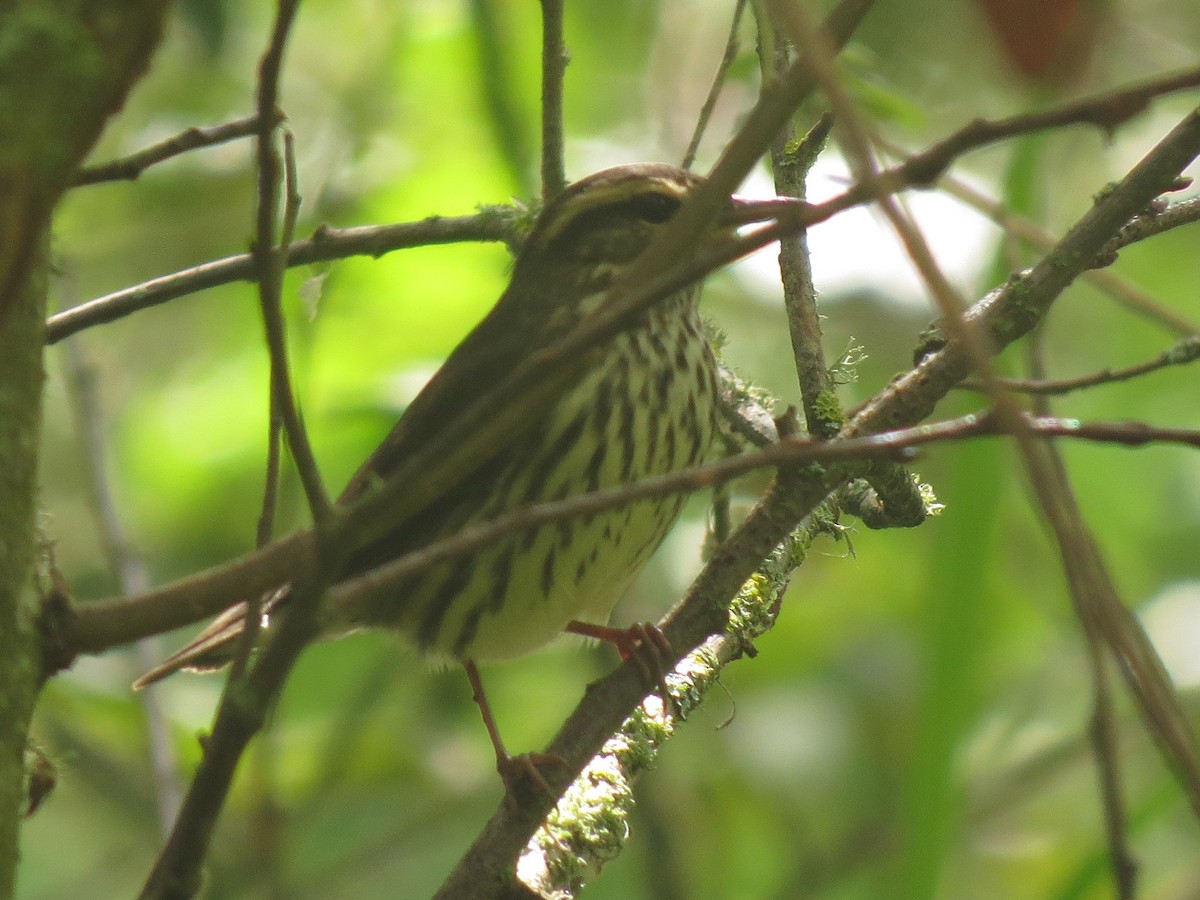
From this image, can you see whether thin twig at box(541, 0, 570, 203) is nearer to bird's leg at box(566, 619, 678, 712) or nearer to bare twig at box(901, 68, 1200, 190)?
bird's leg at box(566, 619, 678, 712)

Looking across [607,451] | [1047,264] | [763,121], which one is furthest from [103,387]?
[763,121]

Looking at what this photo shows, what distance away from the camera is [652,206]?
370cm

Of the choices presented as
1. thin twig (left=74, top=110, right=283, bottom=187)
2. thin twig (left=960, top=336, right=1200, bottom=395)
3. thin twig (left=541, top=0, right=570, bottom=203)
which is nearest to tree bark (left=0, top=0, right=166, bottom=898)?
thin twig (left=74, top=110, right=283, bottom=187)

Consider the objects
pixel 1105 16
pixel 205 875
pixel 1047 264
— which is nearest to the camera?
pixel 205 875

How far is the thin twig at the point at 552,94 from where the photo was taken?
9.95 ft

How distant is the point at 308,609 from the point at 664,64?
5.63m

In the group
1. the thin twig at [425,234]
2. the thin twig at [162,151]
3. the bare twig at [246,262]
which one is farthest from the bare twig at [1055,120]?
the bare twig at [246,262]

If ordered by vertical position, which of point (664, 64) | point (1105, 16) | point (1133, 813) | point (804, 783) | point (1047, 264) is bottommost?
point (1133, 813)

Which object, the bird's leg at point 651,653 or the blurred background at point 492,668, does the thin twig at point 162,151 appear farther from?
the blurred background at point 492,668

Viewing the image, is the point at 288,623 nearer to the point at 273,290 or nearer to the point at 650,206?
the point at 273,290

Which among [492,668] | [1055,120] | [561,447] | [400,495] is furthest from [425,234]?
[492,668]

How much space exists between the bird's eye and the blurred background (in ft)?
1.46

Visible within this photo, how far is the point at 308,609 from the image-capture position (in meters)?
1.55

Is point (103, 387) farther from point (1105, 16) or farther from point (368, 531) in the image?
point (368, 531)
